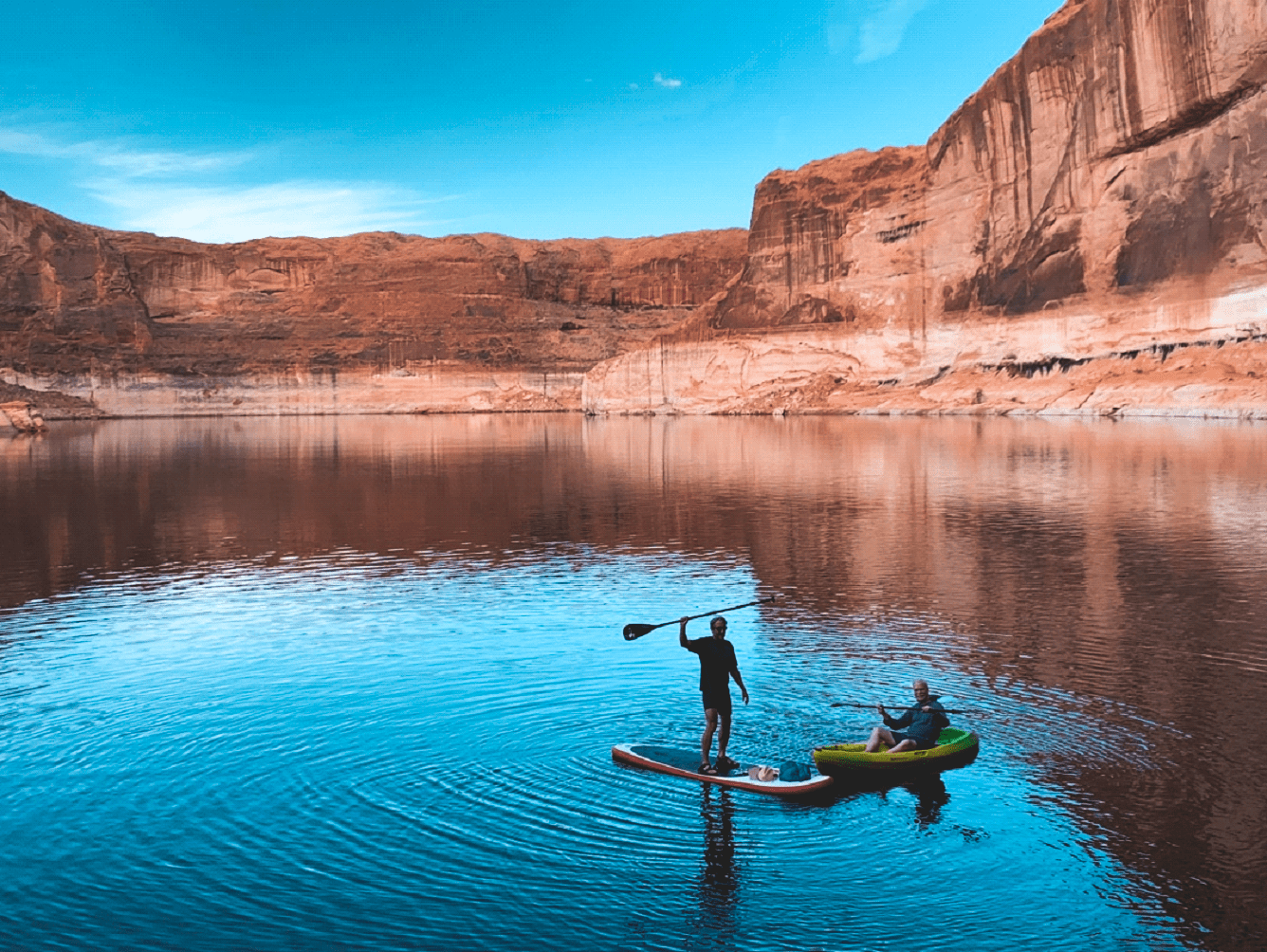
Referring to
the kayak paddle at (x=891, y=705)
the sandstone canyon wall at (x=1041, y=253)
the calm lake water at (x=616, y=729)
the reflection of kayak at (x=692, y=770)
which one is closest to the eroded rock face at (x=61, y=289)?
the sandstone canyon wall at (x=1041, y=253)

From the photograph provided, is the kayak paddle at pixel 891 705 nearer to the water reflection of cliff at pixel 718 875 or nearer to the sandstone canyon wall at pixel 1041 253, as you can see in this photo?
the water reflection of cliff at pixel 718 875

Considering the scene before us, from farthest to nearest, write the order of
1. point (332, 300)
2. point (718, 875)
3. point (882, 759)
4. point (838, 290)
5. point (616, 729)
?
point (332, 300) < point (838, 290) < point (616, 729) < point (882, 759) < point (718, 875)

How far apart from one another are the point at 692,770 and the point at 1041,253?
71947mm

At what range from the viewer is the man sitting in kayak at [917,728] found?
969 centimetres

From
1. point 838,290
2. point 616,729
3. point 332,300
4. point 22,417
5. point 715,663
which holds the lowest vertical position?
point 616,729

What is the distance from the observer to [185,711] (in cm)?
1167

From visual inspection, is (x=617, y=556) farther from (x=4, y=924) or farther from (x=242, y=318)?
(x=242, y=318)

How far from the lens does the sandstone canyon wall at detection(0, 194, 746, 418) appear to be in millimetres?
132750

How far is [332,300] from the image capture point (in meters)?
150

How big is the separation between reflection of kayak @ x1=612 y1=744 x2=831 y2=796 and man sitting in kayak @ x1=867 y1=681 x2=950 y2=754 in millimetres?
732

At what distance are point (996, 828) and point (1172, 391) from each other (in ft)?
190

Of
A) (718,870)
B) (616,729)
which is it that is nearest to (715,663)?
(616,729)

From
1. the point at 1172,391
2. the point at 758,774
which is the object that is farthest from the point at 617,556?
the point at 1172,391

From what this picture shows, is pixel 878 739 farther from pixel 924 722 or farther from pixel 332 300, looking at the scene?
pixel 332 300
